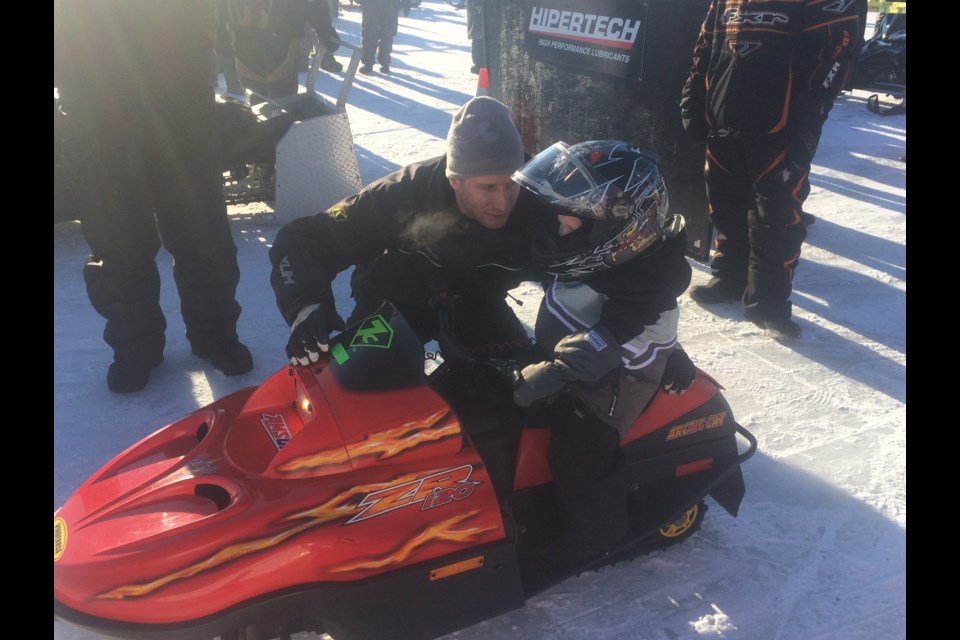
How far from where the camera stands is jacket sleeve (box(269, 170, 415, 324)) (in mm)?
2504

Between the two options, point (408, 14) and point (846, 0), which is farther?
point (408, 14)

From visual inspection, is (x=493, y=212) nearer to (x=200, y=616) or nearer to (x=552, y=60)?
(x=200, y=616)

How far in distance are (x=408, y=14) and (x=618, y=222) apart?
17.8 metres

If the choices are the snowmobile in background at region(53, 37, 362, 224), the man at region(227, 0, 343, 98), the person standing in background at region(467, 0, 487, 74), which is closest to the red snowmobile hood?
the snowmobile in background at region(53, 37, 362, 224)

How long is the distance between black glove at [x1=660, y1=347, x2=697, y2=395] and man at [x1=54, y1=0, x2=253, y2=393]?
2.19 m

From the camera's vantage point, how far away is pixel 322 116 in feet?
17.9

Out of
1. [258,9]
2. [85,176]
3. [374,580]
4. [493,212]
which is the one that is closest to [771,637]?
[374,580]

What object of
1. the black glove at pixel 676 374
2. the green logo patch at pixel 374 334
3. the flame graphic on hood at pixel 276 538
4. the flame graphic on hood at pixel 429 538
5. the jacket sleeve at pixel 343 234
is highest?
the jacket sleeve at pixel 343 234

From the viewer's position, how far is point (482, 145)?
2.44 m

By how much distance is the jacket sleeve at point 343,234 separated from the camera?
2504 mm

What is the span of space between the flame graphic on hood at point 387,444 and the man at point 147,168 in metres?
1.85

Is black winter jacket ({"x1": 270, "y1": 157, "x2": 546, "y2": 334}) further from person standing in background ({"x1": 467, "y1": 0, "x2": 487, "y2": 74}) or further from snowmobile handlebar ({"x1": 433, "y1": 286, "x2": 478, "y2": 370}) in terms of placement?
person standing in background ({"x1": 467, "y1": 0, "x2": 487, "y2": 74})

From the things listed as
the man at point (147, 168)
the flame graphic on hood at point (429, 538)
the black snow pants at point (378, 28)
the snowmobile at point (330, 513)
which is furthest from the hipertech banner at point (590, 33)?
the black snow pants at point (378, 28)

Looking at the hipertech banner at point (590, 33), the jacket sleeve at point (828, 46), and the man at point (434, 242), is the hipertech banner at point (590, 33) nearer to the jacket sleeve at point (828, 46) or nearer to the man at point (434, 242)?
the jacket sleeve at point (828, 46)
